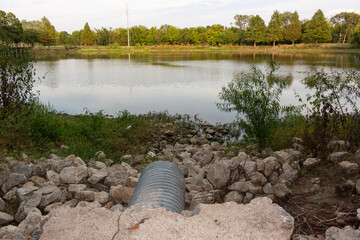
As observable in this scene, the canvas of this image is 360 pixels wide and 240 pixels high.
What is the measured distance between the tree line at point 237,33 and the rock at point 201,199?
47.8 m

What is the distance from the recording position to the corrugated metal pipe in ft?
10.3

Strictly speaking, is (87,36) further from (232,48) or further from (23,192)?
(23,192)

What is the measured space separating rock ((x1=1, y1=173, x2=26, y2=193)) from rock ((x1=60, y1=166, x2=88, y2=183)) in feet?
1.78

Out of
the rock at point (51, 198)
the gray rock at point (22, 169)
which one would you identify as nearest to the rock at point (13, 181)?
the gray rock at point (22, 169)

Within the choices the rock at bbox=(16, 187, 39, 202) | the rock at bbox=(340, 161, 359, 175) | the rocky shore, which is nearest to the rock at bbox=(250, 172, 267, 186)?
the rocky shore

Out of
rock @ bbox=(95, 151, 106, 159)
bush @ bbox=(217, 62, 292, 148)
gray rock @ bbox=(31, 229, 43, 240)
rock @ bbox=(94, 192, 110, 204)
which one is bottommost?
rock @ bbox=(95, 151, 106, 159)

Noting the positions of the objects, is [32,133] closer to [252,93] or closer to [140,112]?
[252,93]

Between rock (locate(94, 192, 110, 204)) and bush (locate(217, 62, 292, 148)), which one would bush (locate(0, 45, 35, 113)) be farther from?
bush (locate(217, 62, 292, 148))

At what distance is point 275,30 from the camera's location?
195 feet

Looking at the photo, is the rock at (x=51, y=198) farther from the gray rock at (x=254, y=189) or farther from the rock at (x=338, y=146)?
the rock at (x=338, y=146)

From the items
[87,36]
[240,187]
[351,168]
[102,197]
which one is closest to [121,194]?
[102,197]

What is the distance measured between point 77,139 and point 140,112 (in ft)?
16.8

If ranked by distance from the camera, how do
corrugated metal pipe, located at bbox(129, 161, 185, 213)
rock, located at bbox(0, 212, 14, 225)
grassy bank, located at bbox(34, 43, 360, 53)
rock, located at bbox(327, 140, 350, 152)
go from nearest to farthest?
corrugated metal pipe, located at bbox(129, 161, 185, 213) < rock, located at bbox(0, 212, 14, 225) < rock, located at bbox(327, 140, 350, 152) < grassy bank, located at bbox(34, 43, 360, 53)

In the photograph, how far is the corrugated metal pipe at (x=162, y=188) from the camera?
→ 10.3 feet
